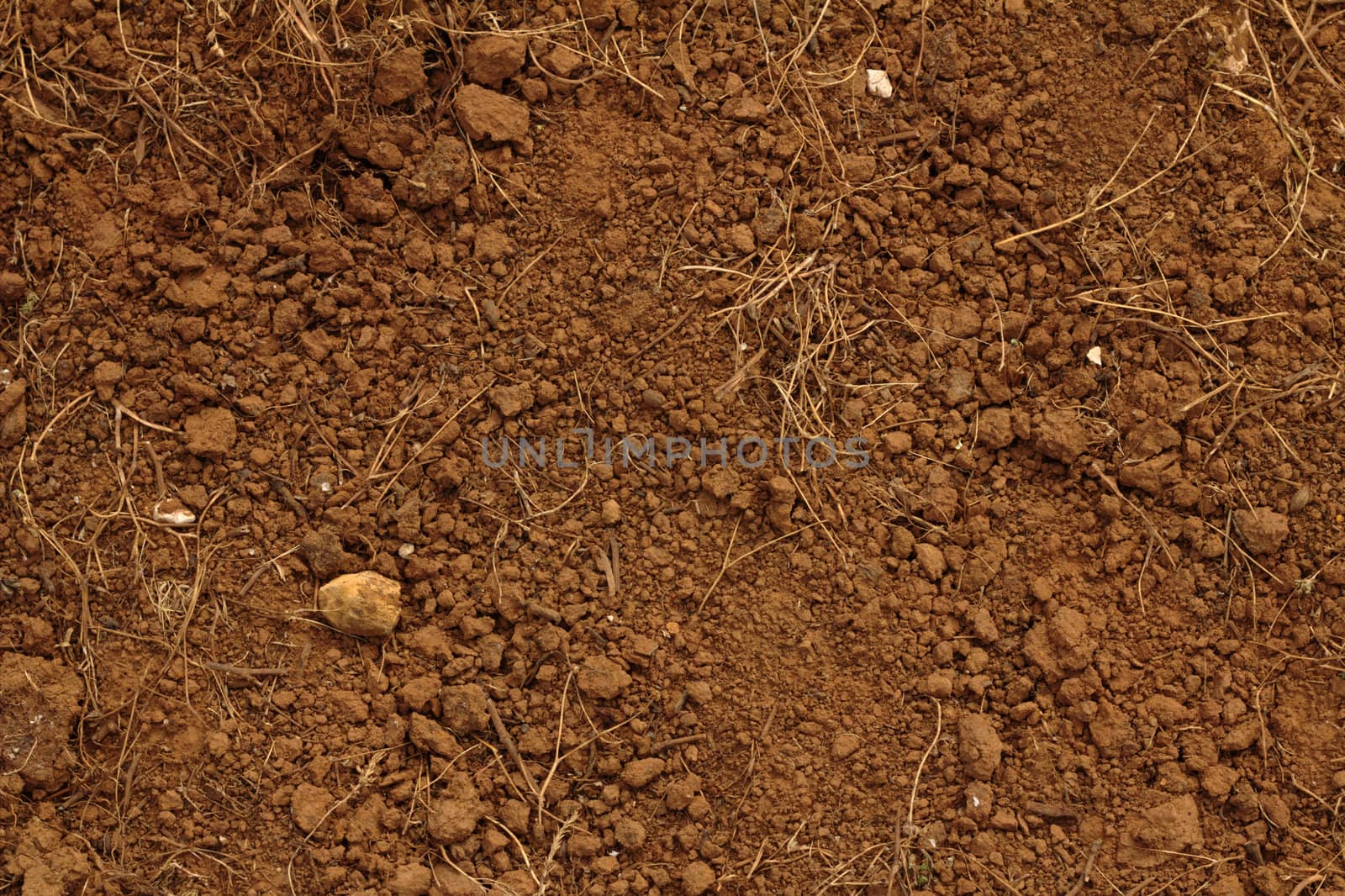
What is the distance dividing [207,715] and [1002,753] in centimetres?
167

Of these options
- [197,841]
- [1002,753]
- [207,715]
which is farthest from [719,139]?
[197,841]

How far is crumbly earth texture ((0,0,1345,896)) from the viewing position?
230 cm

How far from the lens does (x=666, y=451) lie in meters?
2.42

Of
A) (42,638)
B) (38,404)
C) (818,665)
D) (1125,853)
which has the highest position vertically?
(38,404)

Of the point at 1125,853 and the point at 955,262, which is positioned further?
the point at 955,262

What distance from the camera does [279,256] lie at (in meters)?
2.41

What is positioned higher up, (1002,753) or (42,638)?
A: (42,638)

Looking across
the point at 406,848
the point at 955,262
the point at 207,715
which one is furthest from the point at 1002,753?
the point at 207,715

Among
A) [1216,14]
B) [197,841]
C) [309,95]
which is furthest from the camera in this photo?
[1216,14]

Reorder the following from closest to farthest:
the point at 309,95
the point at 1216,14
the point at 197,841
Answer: the point at 197,841 < the point at 309,95 < the point at 1216,14

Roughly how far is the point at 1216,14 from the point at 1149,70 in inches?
8.1

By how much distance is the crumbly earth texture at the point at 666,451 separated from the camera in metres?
2.30

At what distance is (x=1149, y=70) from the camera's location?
2.55 meters

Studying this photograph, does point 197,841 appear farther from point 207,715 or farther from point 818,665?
point 818,665
